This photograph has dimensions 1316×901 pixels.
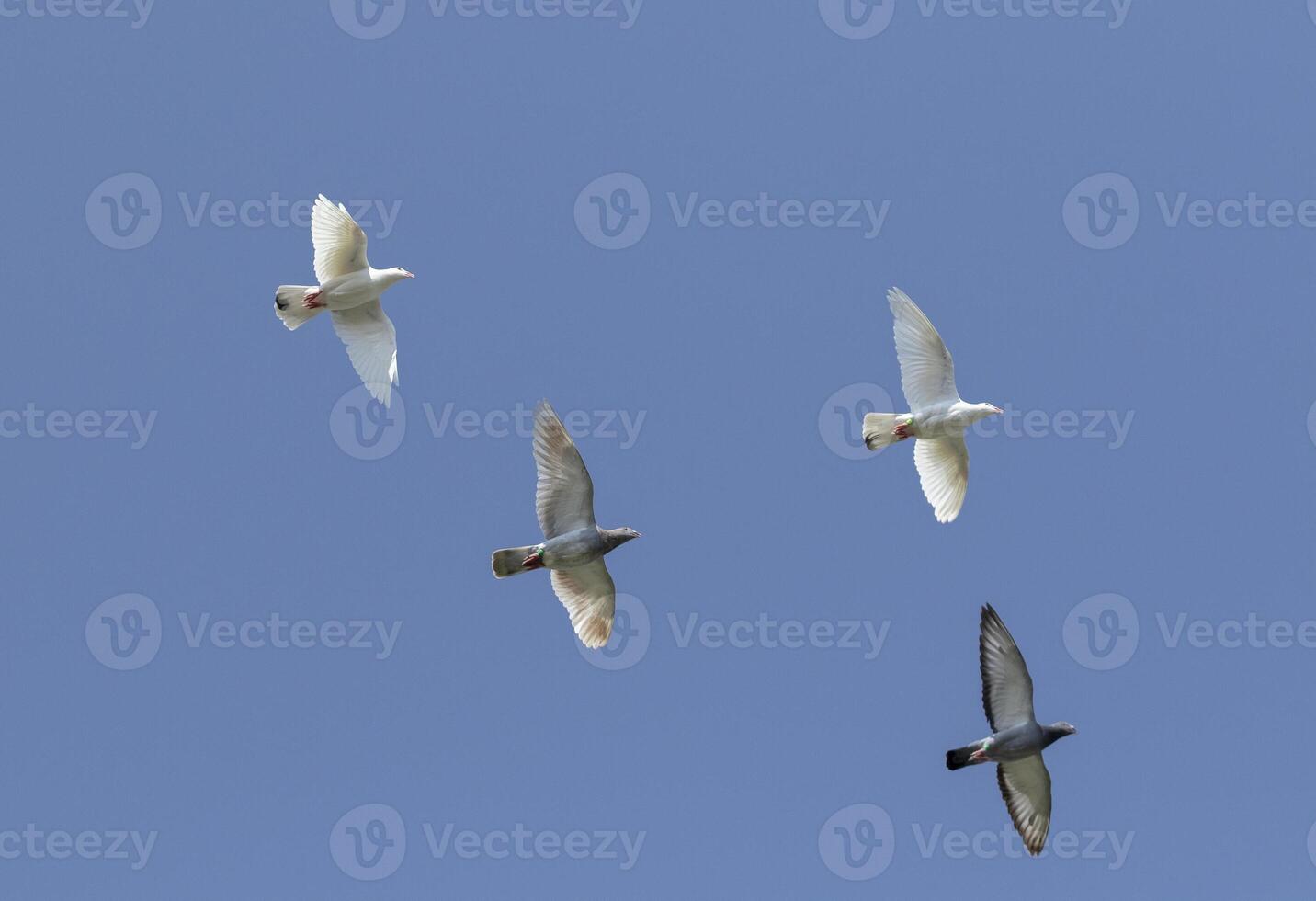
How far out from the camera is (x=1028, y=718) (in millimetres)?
35094

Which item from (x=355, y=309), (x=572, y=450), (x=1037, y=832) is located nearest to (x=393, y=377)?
(x=355, y=309)

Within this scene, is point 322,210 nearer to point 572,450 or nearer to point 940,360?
point 572,450

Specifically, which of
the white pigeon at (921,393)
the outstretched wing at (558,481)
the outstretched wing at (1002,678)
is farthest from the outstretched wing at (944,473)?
the outstretched wing at (558,481)

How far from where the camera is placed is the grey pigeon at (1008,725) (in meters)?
34.8

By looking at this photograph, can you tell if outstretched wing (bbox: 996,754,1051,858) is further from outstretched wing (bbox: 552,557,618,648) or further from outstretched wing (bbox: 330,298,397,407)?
outstretched wing (bbox: 330,298,397,407)

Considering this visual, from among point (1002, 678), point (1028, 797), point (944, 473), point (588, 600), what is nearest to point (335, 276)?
point (588, 600)

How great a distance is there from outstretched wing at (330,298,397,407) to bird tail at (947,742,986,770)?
1088 centimetres

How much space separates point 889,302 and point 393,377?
27.7ft

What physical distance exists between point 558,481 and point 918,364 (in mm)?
6678

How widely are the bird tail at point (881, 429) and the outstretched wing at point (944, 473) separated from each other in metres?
1.00

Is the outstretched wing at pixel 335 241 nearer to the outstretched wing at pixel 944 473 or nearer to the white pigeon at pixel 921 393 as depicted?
the white pigeon at pixel 921 393

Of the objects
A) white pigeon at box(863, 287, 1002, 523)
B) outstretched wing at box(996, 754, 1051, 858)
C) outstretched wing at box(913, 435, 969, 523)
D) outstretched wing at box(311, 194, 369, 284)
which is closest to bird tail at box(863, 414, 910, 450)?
white pigeon at box(863, 287, 1002, 523)

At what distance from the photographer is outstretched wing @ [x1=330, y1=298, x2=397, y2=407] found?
35062mm

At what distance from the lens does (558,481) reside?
3359 centimetres
